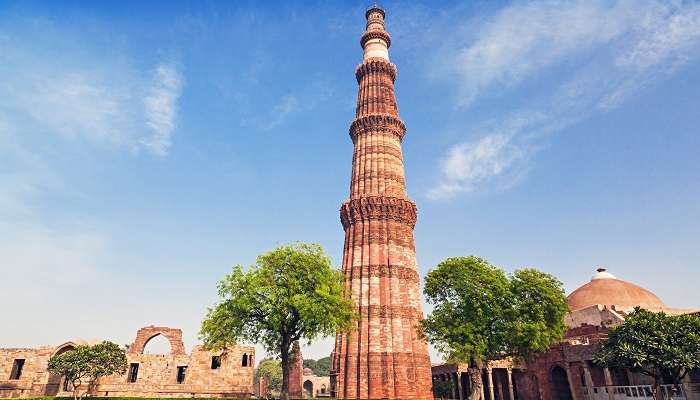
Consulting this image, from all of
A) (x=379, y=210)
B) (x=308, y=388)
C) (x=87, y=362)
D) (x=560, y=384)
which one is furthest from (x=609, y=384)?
(x=308, y=388)


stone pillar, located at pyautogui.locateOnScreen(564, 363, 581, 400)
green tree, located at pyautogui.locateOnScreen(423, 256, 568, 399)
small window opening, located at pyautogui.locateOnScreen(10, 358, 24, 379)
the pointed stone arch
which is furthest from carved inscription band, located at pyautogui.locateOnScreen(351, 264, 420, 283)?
small window opening, located at pyautogui.locateOnScreen(10, 358, 24, 379)

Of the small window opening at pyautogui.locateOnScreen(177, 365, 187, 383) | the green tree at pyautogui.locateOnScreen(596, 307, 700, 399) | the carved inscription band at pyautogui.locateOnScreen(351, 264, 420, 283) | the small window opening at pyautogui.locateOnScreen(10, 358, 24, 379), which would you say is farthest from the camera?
the small window opening at pyautogui.locateOnScreen(177, 365, 187, 383)

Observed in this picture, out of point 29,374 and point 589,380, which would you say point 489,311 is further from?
point 29,374

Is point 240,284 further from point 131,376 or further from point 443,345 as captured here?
point 131,376

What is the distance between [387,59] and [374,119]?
905cm

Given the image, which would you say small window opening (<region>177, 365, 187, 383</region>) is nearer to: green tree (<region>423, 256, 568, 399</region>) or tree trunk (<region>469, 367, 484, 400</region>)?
green tree (<region>423, 256, 568, 399</region>)

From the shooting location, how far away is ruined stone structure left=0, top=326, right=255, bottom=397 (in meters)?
39.8

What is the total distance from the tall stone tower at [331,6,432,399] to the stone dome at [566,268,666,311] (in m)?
19.8

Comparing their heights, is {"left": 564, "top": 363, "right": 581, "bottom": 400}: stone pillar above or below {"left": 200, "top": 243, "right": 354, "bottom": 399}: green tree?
below

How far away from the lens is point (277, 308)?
25312mm

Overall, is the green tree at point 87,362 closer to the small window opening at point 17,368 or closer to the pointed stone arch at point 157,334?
the small window opening at point 17,368

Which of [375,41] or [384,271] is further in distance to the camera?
[375,41]

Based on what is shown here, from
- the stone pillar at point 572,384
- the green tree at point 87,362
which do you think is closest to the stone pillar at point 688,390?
the stone pillar at point 572,384

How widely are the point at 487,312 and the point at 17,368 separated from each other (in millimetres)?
43232
